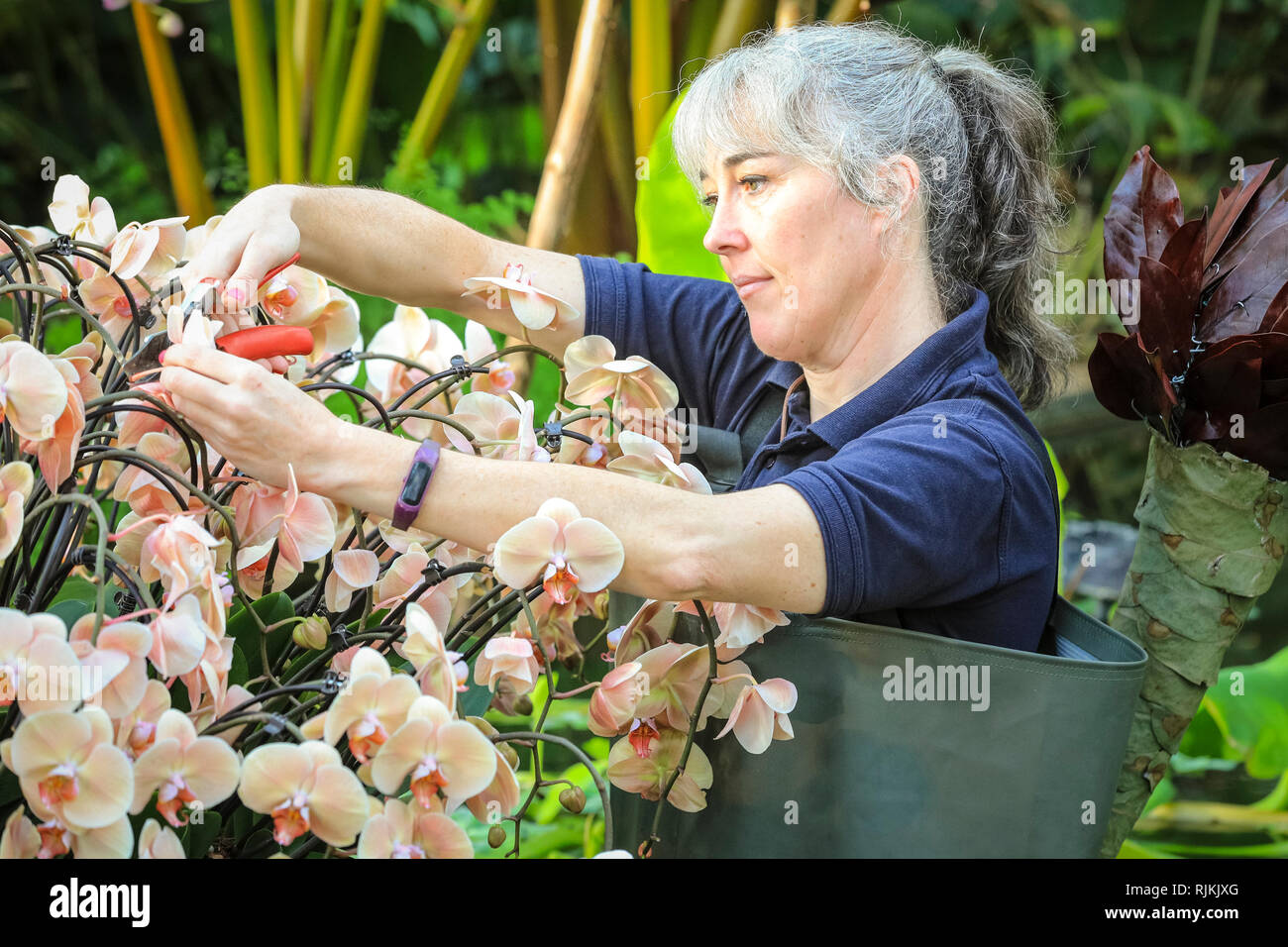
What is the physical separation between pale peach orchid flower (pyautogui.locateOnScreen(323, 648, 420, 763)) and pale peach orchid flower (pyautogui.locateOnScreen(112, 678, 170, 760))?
0.07 metres

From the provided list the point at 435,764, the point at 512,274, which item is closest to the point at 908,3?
the point at 512,274

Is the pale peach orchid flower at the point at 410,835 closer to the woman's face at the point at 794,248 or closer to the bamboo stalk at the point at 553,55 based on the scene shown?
the woman's face at the point at 794,248

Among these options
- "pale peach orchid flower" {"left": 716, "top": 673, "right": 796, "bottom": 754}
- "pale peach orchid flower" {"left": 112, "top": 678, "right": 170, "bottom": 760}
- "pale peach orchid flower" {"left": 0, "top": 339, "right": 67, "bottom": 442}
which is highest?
"pale peach orchid flower" {"left": 0, "top": 339, "right": 67, "bottom": 442}

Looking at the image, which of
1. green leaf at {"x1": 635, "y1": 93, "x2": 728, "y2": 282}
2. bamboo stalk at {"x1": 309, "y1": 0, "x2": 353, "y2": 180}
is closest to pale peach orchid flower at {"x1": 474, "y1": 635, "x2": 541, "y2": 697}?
green leaf at {"x1": 635, "y1": 93, "x2": 728, "y2": 282}

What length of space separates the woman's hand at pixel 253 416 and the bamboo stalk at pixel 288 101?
54.0 inches

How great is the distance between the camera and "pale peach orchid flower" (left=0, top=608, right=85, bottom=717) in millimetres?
475

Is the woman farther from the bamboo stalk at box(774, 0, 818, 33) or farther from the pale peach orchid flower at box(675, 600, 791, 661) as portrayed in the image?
the bamboo stalk at box(774, 0, 818, 33)

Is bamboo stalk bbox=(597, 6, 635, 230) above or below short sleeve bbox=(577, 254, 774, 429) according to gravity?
above

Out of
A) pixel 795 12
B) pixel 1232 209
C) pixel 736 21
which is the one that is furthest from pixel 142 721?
pixel 736 21

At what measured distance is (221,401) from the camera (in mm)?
594

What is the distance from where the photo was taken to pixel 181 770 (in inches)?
19.9

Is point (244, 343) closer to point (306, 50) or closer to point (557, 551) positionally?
point (557, 551)
